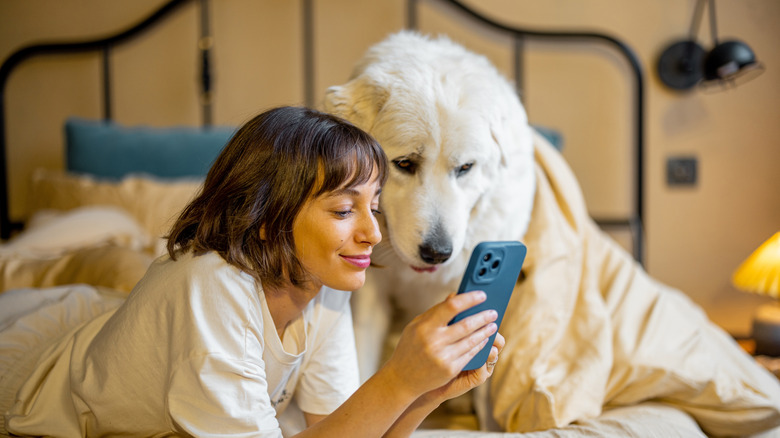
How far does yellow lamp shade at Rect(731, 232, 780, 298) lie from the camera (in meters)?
1.83

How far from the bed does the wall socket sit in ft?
0.49

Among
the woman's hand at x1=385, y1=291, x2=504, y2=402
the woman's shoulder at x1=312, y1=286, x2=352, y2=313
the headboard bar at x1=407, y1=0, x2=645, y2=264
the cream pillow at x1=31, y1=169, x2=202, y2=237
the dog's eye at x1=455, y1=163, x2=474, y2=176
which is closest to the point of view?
the woman's hand at x1=385, y1=291, x2=504, y2=402

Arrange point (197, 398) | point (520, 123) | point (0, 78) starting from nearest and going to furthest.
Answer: point (197, 398)
point (520, 123)
point (0, 78)

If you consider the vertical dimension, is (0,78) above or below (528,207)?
above

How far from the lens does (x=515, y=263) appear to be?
33.1 inches

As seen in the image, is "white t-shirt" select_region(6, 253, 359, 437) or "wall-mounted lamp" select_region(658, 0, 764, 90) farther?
"wall-mounted lamp" select_region(658, 0, 764, 90)

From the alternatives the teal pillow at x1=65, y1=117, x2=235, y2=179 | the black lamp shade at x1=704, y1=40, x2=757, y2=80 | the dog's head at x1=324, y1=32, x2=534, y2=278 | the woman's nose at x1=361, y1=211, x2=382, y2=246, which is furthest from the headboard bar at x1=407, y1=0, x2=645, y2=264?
the woman's nose at x1=361, y1=211, x2=382, y2=246

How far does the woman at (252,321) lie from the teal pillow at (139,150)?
129 cm

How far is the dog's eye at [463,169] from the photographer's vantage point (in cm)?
125

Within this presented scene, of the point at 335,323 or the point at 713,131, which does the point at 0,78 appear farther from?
the point at 713,131

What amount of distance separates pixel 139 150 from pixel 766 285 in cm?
216

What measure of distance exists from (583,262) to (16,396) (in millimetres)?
1250

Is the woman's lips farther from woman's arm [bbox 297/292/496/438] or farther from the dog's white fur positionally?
the dog's white fur

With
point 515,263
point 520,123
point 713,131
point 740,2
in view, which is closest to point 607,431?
point 515,263
